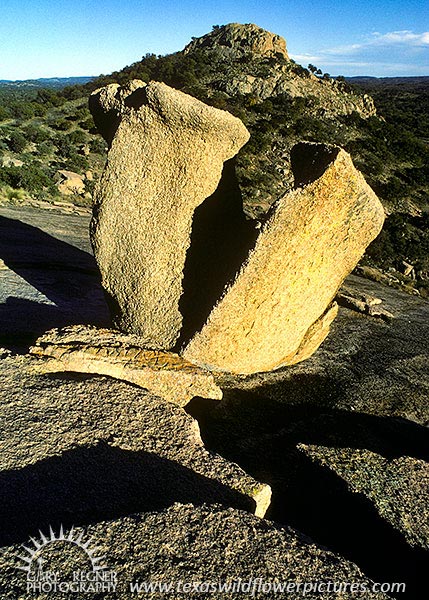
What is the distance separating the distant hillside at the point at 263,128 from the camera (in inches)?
833

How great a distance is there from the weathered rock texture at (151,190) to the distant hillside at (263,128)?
11668 millimetres

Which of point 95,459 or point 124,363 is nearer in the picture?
point 95,459

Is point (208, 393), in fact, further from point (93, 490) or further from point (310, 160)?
point (310, 160)

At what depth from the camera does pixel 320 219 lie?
197 inches

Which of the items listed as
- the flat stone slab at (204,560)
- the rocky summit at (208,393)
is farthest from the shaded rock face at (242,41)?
the flat stone slab at (204,560)

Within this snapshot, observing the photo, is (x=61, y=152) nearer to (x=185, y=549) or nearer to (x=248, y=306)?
(x=248, y=306)

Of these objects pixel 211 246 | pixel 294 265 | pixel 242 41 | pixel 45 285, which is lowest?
pixel 45 285

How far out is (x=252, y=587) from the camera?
2.35m

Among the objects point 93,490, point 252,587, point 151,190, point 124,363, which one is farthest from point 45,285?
point 252,587

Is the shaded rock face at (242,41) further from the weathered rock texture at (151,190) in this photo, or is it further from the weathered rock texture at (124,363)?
the weathered rock texture at (124,363)

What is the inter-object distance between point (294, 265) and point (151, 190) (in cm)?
195

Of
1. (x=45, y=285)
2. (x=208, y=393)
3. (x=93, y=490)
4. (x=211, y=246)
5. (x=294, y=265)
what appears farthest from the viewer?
(x=45, y=285)

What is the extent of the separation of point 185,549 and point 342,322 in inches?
252

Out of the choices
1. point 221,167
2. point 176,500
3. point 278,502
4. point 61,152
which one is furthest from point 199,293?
point 61,152
